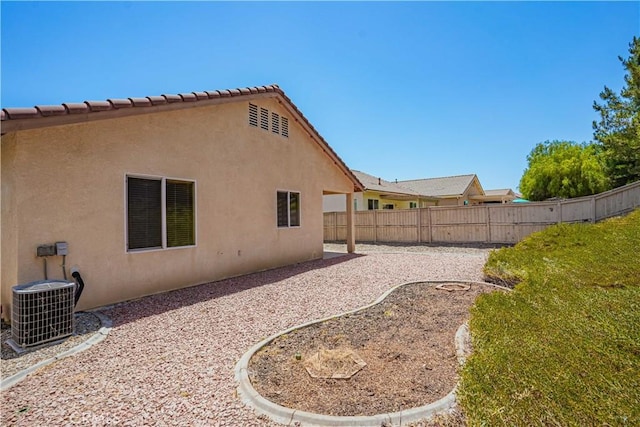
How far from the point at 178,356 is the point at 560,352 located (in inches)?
179

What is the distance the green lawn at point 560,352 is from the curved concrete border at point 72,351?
4.94m

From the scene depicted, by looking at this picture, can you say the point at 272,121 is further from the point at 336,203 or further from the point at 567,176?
the point at 567,176

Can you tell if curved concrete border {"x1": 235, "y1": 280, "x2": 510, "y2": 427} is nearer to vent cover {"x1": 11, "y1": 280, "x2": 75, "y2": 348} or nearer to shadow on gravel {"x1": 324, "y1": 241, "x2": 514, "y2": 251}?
vent cover {"x1": 11, "y1": 280, "x2": 75, "y2": 348}

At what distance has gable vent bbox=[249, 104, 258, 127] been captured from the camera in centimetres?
1023

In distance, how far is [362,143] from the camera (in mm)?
22656

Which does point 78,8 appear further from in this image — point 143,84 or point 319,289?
point 319,289

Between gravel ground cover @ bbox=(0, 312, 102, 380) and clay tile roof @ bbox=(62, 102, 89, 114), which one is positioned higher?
clay tile roof @ bbox=(62, 102, 89, 114)

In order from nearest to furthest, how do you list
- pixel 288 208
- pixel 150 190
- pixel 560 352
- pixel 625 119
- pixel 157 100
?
pixel 560 352 < pixel 157 100 < pixel 150 190 < pixel 288 208 < pixel 625 119

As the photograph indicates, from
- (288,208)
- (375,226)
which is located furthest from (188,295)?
(375,226)

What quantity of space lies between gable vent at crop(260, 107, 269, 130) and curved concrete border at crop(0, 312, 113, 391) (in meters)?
7.16

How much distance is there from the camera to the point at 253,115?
10336 millimetres

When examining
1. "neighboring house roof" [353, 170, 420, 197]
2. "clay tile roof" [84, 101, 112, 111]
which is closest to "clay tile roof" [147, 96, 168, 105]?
"clay tile roof" [84, 101, 112, 111]

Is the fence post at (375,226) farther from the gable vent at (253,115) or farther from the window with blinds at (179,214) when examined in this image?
the window with blinds at (179,214)

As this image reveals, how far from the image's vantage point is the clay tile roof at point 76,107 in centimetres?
554
